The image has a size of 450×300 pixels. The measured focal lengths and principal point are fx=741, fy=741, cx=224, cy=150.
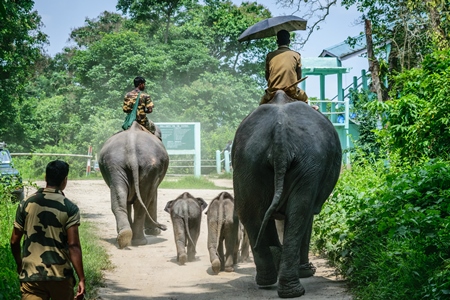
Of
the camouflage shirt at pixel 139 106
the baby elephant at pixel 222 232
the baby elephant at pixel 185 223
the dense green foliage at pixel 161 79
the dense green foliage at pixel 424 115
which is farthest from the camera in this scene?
the dense green foliage at pixel 161 79

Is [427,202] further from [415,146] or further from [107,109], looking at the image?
[107,109]

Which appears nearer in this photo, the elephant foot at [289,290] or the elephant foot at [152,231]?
the elephant foot at [289,290]

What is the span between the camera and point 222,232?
9.60 metres

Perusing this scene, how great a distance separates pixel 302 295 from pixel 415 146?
538cm

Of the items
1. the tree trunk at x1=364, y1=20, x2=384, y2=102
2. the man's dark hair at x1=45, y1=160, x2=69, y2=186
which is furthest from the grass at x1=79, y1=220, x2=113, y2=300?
the tree trunk at x1=364, y1=20, x2=384, y2=102

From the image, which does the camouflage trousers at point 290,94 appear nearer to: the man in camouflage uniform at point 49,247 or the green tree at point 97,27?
the man in camouflage uniform at point 49,247

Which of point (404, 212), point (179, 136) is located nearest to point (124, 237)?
point (404, 212)

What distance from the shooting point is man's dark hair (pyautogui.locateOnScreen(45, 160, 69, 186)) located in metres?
5.56

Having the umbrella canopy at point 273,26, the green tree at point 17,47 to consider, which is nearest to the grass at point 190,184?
the green tree at point 17,47

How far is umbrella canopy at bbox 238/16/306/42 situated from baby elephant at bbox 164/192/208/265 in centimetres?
245

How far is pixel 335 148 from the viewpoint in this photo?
8.32m

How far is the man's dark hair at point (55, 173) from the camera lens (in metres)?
5.56

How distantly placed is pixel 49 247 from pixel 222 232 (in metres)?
4.35

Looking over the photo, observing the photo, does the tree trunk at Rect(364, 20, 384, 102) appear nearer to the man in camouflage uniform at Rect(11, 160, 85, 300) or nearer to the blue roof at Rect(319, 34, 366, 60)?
the blue roof at Rect(319, 34, 366, 60)
